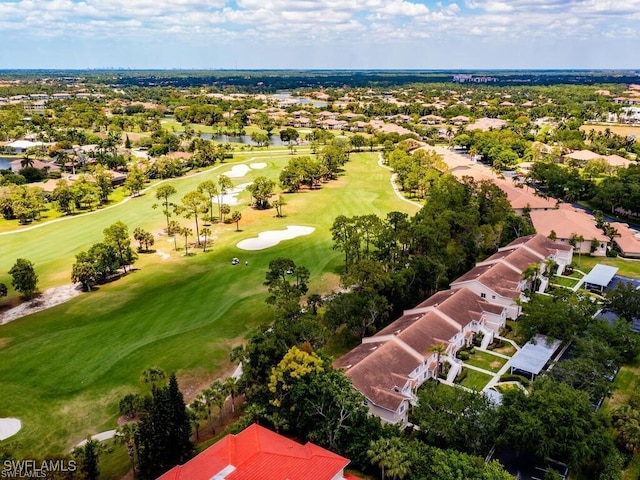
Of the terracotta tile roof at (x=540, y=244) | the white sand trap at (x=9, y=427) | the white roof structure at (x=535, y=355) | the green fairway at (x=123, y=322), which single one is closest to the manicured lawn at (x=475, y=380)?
the white roof structure at (x=535, y=355)

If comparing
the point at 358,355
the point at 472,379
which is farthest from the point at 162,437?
the point at 472,379

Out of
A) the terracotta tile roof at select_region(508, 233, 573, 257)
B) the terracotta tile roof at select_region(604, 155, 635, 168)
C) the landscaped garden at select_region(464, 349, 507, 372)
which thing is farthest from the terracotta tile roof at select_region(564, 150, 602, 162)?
the landscaped garden at select_region(464, 349, 507, 372)

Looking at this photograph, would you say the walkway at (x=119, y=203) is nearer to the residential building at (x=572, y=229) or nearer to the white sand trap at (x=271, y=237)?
the white sand trap at (x=271, y=237)

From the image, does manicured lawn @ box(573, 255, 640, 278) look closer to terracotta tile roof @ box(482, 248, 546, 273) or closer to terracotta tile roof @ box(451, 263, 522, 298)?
terracotta tile roof @ box(482, 248, 546, 273)

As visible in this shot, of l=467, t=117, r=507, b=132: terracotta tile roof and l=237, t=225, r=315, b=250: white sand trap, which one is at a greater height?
l=467, t=117, r=507, b=132: terracotta tile roof

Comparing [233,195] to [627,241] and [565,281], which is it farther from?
[627,241]

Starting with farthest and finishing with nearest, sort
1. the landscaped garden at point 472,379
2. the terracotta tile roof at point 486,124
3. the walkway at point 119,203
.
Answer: the terracotta tile roof at point 486,124
the walkway at point 119,203
the landscaped garden at point 472,379
